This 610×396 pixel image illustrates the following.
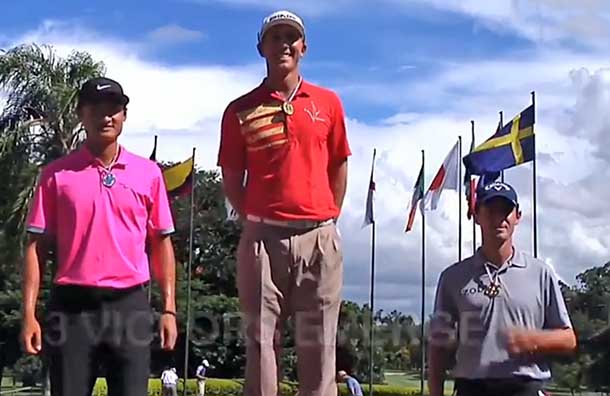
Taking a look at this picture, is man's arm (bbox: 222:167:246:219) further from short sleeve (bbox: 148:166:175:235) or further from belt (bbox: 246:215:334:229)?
short sleeve (bbox: 148:166:175:235)

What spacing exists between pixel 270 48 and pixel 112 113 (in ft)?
3.31

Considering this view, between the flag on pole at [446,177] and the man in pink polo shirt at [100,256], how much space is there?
2772 cm

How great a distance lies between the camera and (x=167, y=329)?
17.7 feet

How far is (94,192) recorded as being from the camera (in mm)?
5367

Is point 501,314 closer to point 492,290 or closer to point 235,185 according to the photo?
point 492,290

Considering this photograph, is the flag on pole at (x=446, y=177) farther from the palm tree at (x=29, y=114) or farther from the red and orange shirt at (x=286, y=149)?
the red and orange shirt at (x=286, y=149)

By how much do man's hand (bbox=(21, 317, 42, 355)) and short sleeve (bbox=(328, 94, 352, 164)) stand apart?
1.81 metres

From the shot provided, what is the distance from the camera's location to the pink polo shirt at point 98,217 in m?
5.31

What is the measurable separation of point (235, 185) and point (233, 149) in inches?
7.6

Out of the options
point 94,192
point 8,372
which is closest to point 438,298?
point 94,192

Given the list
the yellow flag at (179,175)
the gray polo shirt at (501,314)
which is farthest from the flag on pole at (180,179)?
the gray polo shirt at (501,314)

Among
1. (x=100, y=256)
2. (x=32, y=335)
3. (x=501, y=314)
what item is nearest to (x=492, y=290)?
(x=501, y=314)

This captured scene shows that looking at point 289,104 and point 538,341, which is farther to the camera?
point 289,104

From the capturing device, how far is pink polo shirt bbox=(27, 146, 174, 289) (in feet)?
17.4
